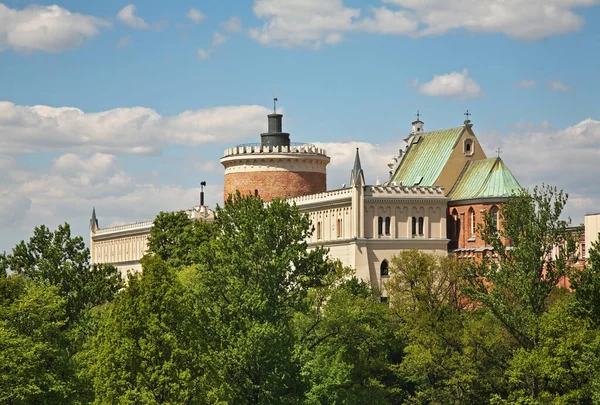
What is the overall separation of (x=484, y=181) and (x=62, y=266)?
4829 centimetres

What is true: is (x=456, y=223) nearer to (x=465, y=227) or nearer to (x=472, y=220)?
(x=465, y=227)

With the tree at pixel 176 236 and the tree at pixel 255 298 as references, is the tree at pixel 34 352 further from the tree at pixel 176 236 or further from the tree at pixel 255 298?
the tree at pixel 176 236

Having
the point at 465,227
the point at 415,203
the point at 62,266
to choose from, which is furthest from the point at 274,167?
the point at 62,266

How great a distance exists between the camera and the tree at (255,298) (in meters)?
61.0

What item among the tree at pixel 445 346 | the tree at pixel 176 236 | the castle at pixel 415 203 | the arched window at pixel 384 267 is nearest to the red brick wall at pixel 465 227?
the castle at pixel 415 203

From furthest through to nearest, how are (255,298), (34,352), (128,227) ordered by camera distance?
(128,227) → (255,298) → (34,352)

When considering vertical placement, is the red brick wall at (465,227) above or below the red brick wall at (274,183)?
below

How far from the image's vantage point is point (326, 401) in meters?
66.9

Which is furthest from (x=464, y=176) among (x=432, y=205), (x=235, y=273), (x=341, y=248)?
(x=235, y=273)

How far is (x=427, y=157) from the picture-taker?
4624 inches

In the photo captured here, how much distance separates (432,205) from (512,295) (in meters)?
40.5

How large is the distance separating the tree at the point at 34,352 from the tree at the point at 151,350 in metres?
3.49

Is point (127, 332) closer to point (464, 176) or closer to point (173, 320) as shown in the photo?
point (173, 320)

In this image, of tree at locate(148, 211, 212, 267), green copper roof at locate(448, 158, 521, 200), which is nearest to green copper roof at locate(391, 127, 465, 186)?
green copper roof at locate(448, 158, 521, 200)
